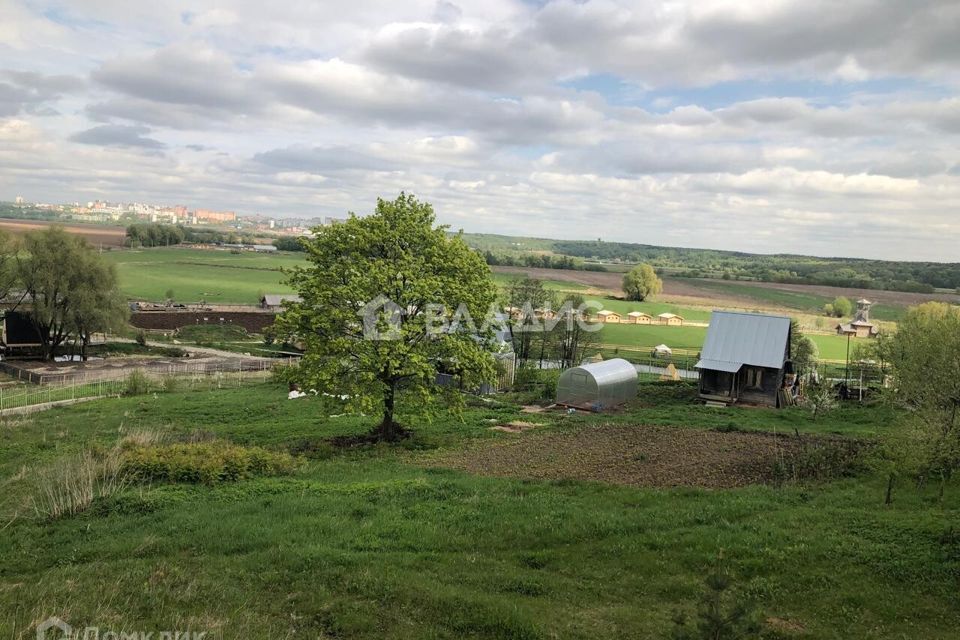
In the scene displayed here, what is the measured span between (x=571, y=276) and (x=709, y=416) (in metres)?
109

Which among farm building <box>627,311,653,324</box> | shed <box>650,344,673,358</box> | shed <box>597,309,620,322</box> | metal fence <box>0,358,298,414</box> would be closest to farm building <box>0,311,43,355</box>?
metal fence <box>0,358,298,414</box>

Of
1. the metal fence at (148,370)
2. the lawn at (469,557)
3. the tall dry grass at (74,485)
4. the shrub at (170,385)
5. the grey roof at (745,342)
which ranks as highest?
the grey roof at (745,342)

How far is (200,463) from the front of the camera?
52.4 feet

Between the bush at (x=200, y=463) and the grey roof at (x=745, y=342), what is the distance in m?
23.4

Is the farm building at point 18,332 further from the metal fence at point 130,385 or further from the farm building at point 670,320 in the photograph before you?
the farm building at point 670,320

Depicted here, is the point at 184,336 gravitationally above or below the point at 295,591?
below

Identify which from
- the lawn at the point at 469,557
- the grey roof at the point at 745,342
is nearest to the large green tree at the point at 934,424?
the lawn at the point at 469,557

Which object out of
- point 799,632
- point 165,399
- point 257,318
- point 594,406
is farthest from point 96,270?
point 799,632

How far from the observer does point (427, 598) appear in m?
8.80

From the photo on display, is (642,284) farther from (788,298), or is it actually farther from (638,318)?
(638,318)

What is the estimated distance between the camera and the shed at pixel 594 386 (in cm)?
2979

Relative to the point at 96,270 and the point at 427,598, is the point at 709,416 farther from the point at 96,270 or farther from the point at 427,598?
the point at 96,270

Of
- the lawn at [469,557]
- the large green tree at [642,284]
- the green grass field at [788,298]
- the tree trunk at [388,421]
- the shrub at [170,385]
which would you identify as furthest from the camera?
the large green tree at [642,284]

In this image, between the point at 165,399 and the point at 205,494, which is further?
the point at 165,399
